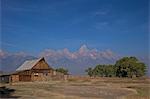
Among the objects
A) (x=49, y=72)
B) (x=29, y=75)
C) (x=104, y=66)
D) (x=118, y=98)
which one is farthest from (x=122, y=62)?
(x=118, y=98)

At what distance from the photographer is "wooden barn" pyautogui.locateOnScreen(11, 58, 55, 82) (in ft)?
251

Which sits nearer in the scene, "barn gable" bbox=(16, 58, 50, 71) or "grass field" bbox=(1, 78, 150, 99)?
"grass field" bbox=(1, 78, 150, 99)

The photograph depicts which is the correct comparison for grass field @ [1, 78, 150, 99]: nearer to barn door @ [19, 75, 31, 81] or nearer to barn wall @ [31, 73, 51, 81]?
barn door @ [19, 75, 31, 81]

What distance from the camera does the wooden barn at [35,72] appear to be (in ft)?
251

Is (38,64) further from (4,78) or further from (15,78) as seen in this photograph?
(4,78)

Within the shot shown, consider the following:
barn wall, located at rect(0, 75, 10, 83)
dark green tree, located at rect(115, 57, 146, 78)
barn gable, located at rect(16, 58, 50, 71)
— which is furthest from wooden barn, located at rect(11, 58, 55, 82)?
dark green tree, located at rect(115, 57, 146, 78)

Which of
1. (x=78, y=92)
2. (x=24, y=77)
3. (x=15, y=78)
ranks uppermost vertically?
(x=24, y=77)

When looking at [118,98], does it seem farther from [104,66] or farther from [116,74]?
[104,66]

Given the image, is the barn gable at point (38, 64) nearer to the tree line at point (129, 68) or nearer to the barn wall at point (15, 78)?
the barn wall at point (15, 78)

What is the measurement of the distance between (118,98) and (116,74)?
82480 mm

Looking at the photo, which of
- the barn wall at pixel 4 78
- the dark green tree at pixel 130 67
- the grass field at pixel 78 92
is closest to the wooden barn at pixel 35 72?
the barn wall at pixel 4 78

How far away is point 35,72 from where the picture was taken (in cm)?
7875

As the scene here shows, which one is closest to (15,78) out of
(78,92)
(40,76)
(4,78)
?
(4,78)

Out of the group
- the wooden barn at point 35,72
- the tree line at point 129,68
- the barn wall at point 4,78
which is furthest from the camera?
the tree line at point 129,68
